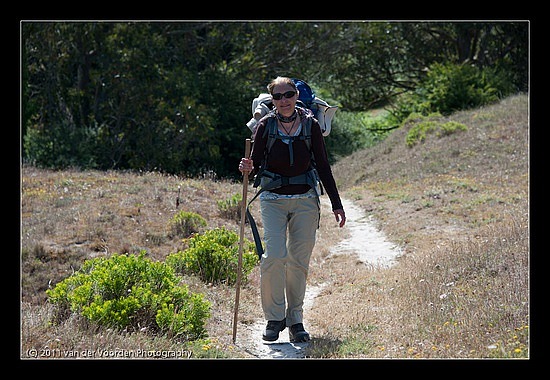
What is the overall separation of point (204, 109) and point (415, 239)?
44.0ft

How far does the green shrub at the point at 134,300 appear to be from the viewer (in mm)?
6719

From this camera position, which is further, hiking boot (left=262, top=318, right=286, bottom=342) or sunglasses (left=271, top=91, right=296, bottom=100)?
hiking boot (left=262, top=318, right=286, bottom=342)

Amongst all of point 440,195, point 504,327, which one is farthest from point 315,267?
point 440,195

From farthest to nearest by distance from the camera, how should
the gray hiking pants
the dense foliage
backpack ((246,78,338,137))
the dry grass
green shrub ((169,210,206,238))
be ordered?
the dense foliage < green shrub ((169,210,206,238)) < backpack ((246,78,338,137)) < the gray hiking pants < the dry grass

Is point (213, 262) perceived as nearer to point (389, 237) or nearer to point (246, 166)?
point (246, 166)

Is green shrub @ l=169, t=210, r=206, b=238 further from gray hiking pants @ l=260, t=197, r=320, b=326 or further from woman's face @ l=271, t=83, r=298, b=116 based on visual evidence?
woman's face @ l=271, t=83, r=298, b=116

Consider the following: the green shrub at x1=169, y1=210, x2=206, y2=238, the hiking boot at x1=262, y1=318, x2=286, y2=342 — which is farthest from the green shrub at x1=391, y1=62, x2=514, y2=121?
the hiking boot at x1=262, y1=318, x2=286, y2=342

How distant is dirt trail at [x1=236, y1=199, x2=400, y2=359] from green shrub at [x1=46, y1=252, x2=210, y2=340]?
0.51 m

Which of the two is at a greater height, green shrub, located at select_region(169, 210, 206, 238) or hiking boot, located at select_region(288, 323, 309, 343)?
green shrub, located at select_region(169, 210, 206, 238)

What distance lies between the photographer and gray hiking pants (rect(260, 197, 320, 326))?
260 inches

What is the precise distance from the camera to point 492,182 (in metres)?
16.6

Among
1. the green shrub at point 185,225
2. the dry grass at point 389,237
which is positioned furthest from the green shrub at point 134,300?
the green shrub at point 185,225

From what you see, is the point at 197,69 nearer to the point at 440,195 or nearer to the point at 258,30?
the point at 258,30

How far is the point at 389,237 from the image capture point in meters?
12.5
